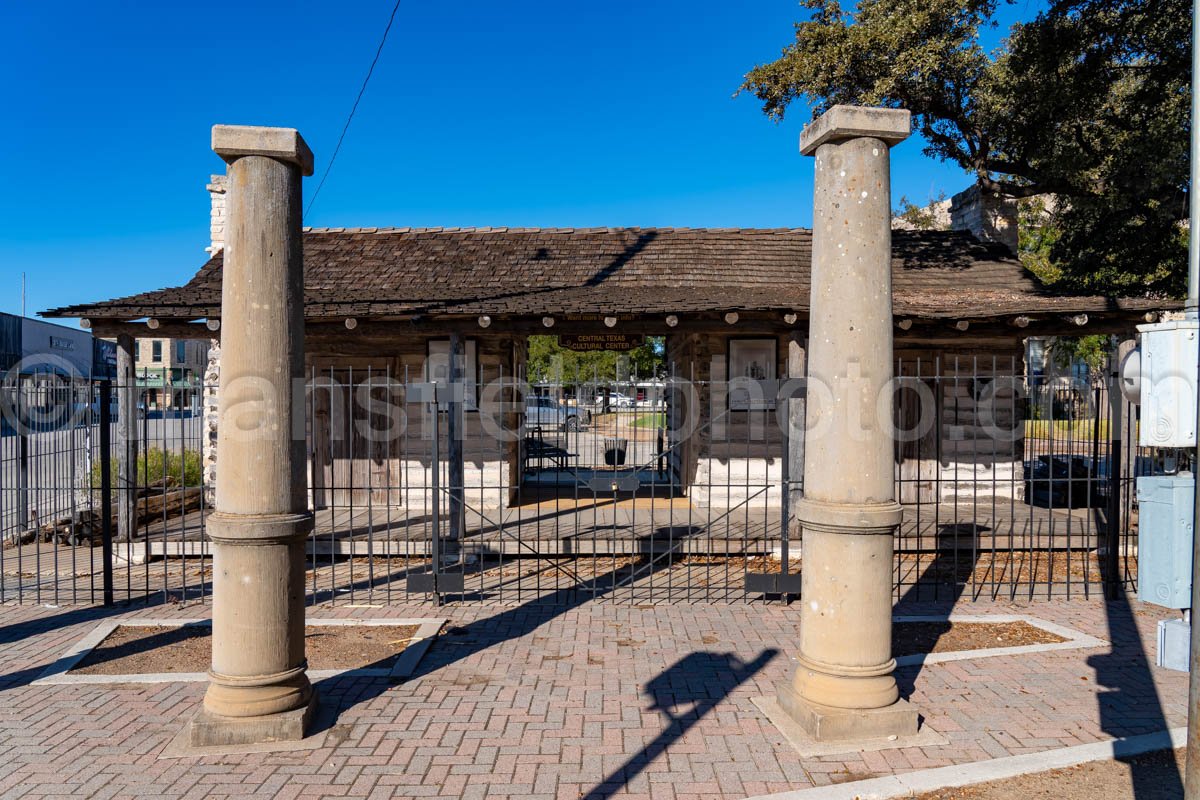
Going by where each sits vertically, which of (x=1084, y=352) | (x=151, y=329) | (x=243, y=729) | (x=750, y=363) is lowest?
(x=243, y=729)

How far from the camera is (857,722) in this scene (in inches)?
176

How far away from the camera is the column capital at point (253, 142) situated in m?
4.53

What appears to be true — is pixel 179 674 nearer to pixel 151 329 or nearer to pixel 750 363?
pixel 151 329

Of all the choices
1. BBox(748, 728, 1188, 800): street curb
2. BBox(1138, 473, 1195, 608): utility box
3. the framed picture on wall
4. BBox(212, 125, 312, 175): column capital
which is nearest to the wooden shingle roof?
the framed picture on wall

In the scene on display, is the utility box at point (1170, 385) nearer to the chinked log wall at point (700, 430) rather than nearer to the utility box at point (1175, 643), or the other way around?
the utility box at point (1175, 643)

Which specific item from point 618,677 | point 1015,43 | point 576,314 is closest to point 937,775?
point 618,677

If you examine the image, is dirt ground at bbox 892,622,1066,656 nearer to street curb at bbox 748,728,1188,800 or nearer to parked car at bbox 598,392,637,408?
street curb at bbox 748,728,1188,800

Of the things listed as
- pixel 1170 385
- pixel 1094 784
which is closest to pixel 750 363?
pixel 1094 784

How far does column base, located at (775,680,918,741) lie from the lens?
14.6 ft

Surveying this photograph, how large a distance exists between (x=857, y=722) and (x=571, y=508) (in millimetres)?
7471

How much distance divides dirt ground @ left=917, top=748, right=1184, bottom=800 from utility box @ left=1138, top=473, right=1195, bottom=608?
175cm

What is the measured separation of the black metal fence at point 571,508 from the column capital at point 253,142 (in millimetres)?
2752

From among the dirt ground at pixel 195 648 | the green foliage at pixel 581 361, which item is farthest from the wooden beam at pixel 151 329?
the green foliage at pixel 581 361

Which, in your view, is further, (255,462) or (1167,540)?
(255,462)
